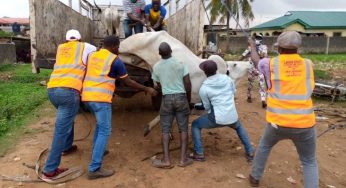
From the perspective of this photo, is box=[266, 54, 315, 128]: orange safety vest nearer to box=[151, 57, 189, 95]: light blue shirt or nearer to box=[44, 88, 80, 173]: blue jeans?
box=[151, 57, 189, 95]: light blue shirt

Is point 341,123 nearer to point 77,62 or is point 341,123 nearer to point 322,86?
point 322,86

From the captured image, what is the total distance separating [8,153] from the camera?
506 centimetres

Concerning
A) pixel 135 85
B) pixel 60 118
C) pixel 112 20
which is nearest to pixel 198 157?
pixel 135 85

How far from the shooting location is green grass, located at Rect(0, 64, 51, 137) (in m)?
6.68

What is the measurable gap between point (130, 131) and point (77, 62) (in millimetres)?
2134

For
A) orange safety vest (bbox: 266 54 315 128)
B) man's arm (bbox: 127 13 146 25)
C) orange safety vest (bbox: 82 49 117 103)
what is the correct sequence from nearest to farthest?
orange safety vest (bbox: 266 54 315 128) → orange safety vest (bbox: 82 49 117 103) → man's arm (bbox: 127 13 146 25)

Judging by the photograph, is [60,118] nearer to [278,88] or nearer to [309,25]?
[278,88]

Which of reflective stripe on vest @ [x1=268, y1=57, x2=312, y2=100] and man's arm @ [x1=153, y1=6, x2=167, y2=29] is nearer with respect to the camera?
reflective stripe on vest @ [x1=268, y1=57, x2=312, y2=100]

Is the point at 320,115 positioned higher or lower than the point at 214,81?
lower

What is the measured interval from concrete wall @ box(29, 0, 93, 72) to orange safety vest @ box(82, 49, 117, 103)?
119 centimetres

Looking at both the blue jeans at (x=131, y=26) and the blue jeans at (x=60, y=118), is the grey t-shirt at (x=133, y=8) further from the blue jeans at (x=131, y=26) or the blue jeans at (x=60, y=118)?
the blue jeans at (x=60, y=118)

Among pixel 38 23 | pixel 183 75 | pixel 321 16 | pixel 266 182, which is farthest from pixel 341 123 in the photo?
pixel 321 16

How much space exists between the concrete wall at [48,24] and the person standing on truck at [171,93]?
1.64 m

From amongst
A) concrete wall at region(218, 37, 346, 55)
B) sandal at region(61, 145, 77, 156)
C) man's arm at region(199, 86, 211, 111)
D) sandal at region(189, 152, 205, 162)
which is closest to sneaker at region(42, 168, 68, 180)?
sandal at region(61, 145, 77, 156)
